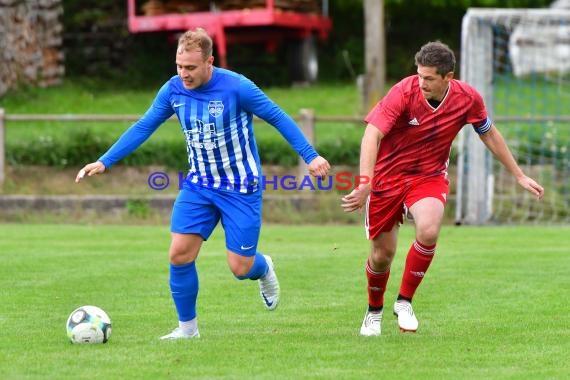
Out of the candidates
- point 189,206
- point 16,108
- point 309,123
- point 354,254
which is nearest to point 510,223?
point 309,123

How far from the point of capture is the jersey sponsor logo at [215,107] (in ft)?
25.1

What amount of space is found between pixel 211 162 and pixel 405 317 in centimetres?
154

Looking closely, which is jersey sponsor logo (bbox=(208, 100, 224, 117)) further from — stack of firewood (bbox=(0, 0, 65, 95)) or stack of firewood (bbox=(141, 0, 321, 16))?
stack of firewood (bbox=(0, 0, 65, 95))

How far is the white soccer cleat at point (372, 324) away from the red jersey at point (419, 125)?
0.85 metres

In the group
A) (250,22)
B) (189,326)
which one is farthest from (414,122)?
(250,22)

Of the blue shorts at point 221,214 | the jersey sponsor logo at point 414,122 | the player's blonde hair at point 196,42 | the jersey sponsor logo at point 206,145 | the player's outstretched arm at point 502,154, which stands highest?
the player's blonde hair at point 196,42

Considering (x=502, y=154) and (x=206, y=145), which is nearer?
(x=206, y=145)

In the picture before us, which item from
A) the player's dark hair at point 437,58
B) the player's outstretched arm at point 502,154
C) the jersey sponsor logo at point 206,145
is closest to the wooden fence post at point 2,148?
the jersey sponsor logo at point 206,145

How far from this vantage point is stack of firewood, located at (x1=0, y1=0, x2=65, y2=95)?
75.9 ft

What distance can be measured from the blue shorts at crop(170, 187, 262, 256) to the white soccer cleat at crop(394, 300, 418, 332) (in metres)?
1.00

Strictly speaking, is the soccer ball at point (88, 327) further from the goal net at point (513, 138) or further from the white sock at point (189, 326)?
the goal net at point (513, 138)

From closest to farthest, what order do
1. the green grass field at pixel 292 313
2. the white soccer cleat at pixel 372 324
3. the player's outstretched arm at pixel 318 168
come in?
the green grass field at pixel 292 313, the player's outstretched arm at pixel 318 168, the white soccer cleat at pixel 372 324

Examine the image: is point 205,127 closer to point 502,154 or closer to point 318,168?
point 318,168

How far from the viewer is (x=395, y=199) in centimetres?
788
